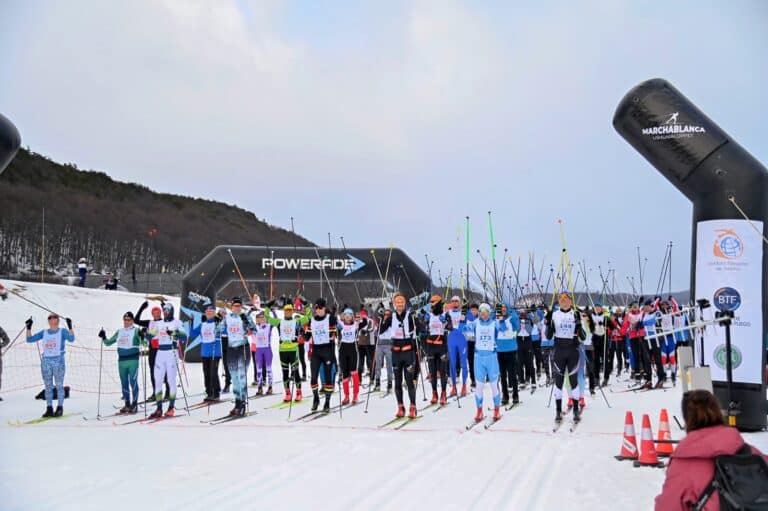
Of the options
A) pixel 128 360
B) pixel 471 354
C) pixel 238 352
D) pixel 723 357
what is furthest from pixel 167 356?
pixel 723 357

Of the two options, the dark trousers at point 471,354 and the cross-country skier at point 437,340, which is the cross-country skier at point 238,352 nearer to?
the cross-country skier at point 437,340

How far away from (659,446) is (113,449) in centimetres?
666

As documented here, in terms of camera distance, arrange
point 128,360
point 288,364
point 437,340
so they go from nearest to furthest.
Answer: point 128,360 → point 288,364 → point 437,340

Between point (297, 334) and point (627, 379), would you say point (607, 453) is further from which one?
point (627, 379)

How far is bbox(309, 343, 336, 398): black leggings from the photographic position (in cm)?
1064

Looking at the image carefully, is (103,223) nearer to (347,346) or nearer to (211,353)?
(211,353)

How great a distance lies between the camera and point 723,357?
8516 mm

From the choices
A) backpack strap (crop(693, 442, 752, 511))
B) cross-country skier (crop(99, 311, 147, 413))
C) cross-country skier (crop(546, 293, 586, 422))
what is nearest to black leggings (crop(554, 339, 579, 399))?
cross-country skier (crop(546, 293, 586, 422))

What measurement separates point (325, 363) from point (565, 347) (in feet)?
13.4

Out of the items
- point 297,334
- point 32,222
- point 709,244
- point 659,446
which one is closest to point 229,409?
point 297,334

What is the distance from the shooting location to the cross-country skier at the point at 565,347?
30.5 feet

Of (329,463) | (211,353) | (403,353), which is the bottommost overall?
(329,463)

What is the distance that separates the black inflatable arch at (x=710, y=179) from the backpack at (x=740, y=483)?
5.95 metres

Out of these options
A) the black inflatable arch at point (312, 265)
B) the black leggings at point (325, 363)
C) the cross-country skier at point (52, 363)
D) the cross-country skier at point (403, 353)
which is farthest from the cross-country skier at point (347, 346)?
the black inflatable arch at point (312, 265)
